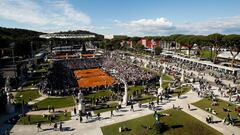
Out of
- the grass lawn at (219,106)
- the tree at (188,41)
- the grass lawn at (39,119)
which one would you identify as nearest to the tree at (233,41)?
the tree at (188,41)

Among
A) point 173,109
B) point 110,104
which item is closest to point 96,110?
point 110,104

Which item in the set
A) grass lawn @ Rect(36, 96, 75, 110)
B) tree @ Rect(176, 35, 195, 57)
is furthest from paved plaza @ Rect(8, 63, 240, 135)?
tree @ Rect(176, 35, 195, 57)

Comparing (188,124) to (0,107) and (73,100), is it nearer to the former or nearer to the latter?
(73,100)

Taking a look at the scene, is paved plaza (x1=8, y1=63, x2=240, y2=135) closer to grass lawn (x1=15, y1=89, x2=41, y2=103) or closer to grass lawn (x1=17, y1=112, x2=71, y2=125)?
grass lawn (x1=17, y1=112, x2=71, y2=125)

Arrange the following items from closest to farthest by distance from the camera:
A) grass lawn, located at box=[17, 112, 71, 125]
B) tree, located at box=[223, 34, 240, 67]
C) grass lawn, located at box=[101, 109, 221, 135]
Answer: grass lawn, located at box=[101, 109, 221, 135], grass lawn, located at box=[17, 112, 71, 125], tree, located at box=[223, 34, 240, 67]

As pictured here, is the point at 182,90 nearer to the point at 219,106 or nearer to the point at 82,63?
the point at 219,106

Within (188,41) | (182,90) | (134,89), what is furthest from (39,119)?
(188,41)

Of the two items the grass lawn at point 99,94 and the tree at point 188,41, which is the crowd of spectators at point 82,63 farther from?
the tree at point 188,41
